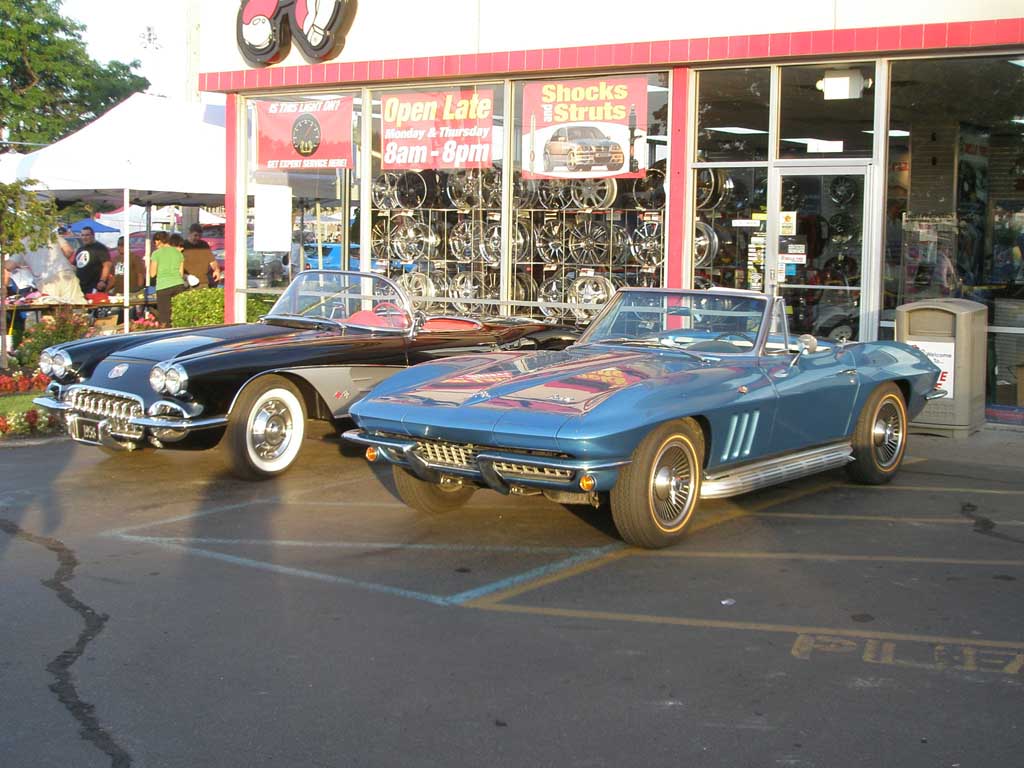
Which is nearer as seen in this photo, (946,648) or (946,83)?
(946,648)

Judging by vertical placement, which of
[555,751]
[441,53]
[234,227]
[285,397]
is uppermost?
[441,53]

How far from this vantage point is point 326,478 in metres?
8.80

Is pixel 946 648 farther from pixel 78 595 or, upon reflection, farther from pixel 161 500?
pixel 161 500

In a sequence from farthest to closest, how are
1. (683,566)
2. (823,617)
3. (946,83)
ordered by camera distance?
(946,83) → (683,566) → (823,617)

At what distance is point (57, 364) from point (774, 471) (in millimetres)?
5209

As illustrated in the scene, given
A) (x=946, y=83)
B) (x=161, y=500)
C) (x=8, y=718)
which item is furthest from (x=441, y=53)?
(x=8, y=718)

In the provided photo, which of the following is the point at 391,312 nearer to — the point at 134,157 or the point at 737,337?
the point at 737,337

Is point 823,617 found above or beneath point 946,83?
beneath

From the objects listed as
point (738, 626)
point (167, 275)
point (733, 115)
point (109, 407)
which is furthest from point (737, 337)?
point (167, 275)

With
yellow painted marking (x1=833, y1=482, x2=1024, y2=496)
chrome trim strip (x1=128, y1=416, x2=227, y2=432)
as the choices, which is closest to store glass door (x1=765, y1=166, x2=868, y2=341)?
yellow painted marking (x1=833, y1=482, x2=1024, y2=496)

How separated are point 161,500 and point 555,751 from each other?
4707 mm

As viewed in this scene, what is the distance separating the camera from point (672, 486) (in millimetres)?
6566

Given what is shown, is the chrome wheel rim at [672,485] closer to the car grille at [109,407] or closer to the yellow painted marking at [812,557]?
the yellow painted marking at [812,557]

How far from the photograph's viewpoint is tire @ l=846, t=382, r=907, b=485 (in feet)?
27.2
